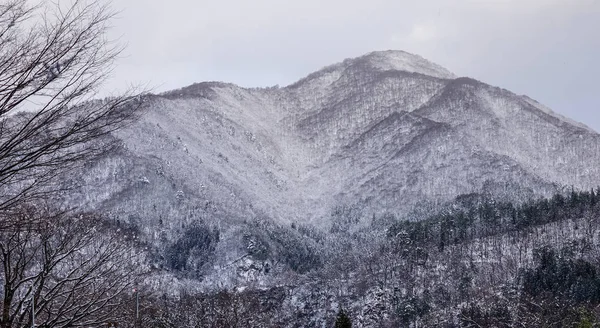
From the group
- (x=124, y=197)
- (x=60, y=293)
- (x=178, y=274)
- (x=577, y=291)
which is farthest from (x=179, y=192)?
(x=60, y=293)

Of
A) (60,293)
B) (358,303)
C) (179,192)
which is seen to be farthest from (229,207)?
(60,293)

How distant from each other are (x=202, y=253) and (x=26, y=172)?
163m

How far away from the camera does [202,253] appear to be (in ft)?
553

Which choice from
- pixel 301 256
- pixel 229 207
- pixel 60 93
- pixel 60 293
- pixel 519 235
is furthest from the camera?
pixel 229 207

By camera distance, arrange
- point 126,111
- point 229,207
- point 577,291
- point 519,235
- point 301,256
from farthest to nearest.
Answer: point 229,207 < point 301,256 < point 519,235 < point 577,291 < point 126,111

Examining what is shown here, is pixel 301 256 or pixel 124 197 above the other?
pixel 124 197

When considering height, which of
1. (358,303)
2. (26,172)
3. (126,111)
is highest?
(126,111)

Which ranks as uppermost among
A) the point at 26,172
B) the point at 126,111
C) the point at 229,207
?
the point at 229,207

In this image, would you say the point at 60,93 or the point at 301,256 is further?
the point at 301,256

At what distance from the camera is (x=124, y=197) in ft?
577

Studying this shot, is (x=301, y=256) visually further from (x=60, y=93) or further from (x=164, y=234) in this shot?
(x=60, y=93)

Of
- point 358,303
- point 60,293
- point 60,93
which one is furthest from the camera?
point 358,303

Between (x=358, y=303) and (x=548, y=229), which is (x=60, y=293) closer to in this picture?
(x=358, y=303)

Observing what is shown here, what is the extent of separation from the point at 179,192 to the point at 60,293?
17499 centimetres
